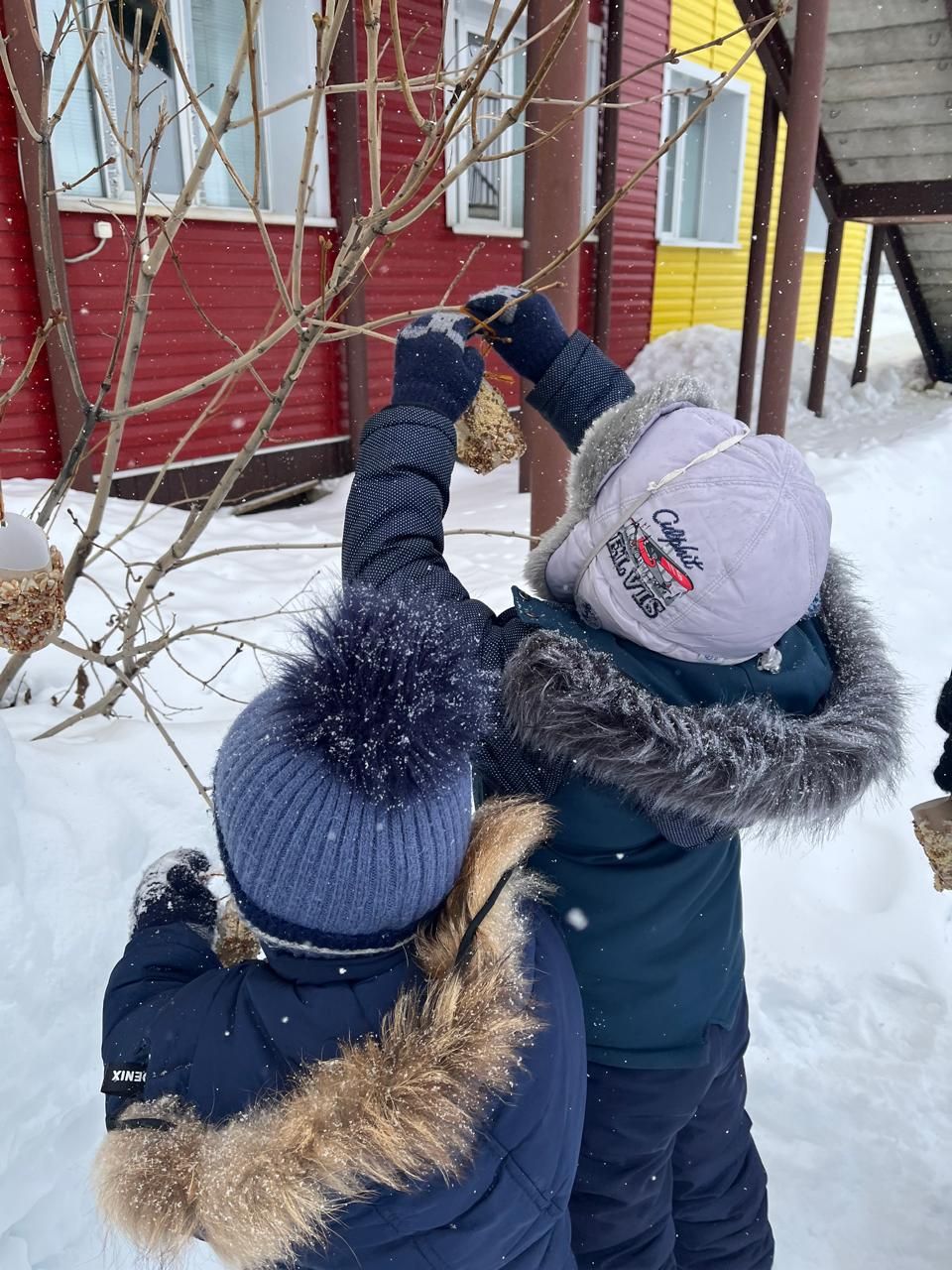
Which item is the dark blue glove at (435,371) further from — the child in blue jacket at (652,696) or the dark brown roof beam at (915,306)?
the dark brown roof beam at (915,306)

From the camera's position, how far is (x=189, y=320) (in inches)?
236

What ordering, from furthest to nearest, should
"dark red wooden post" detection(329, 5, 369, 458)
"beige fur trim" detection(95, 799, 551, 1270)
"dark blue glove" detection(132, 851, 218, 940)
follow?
"dark red wooden post" detection(329, 5, 369, 458), "dark blue glove" detection(132, 851, 218, 940), "beige fur trim" detection(95, 799, 551, 1270)

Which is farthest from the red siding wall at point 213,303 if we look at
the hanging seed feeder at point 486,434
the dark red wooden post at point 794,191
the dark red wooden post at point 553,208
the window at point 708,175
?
the hanging seed feeder at point 486,434

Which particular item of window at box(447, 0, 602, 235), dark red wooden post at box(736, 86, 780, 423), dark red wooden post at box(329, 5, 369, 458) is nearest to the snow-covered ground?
dark red wooden post at box(329, 5, 369, 458)

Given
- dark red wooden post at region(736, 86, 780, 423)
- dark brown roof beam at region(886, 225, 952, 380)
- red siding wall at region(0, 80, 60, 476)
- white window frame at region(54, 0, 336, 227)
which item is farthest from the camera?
dark brown roof beam at region(886, 225, 952, 380)

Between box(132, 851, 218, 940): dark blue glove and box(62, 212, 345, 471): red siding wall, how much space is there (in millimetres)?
4596

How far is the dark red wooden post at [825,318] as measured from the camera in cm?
869

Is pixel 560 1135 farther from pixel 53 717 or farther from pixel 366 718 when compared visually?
pixel 53 717

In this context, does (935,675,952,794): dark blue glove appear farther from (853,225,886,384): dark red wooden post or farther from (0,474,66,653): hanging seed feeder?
(853,225,886,384): dark red wooden post

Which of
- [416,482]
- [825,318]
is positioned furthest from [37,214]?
[825,318]

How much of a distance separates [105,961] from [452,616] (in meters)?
1.40

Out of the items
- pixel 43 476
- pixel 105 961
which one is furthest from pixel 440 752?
pixel 43 476

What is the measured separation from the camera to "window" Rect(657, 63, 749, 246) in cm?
1153

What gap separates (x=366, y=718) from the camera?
3.03ft
